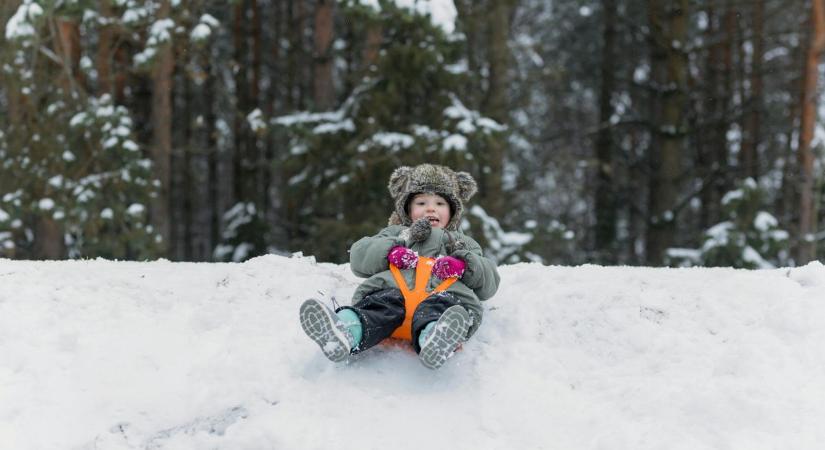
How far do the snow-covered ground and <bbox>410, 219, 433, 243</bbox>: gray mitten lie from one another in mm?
650

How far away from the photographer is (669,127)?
11883 mm

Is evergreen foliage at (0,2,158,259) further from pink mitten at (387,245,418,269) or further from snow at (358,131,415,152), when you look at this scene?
pink mitten at (387,245,418,269)

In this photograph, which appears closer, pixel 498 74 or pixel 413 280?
pixel 413 280

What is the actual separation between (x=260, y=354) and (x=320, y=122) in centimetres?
666

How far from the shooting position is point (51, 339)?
3764mm

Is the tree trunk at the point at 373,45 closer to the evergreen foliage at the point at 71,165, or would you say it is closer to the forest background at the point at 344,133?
the forest background at the point at 344,133

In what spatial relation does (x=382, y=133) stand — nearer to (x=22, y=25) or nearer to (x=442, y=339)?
(x=22, y=25)

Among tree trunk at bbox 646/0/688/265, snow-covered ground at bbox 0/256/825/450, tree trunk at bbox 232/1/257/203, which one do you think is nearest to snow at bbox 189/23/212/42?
snow-covered ground at bbox 0/256/825/450

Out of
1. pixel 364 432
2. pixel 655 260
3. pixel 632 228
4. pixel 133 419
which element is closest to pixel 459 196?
pixel 364 432

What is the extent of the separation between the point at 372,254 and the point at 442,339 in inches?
32.9

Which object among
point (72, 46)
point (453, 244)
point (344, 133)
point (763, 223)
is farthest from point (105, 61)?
point (763, 223)

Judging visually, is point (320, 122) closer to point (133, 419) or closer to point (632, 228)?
point (133, 419)

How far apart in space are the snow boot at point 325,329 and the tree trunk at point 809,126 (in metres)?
9.33

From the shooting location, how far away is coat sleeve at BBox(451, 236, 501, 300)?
13.2ft
